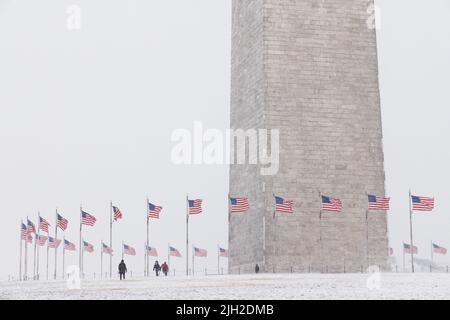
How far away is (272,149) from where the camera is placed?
5691cm

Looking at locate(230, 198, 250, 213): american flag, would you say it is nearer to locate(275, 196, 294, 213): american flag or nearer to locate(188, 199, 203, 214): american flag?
locate(275, 196, 294, 213): american flag

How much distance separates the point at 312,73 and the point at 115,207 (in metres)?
15.6

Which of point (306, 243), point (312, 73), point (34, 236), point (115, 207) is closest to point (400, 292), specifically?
point (306, 243)

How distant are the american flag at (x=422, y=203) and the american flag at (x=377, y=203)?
225 centimetres

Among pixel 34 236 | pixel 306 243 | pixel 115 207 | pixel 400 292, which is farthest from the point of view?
pixel 34 236

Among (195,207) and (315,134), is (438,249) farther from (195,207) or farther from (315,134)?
(195,207)

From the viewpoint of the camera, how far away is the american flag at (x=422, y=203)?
171ft

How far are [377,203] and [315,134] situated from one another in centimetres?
622

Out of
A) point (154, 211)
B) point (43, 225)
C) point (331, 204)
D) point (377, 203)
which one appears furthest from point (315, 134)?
point (43, 225)

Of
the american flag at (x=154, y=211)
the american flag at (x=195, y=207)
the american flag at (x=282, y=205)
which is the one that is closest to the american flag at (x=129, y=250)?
the american flag at (x=154, y=211)

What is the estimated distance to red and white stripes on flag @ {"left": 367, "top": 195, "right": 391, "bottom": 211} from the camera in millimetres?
53375

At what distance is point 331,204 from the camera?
54.7 m

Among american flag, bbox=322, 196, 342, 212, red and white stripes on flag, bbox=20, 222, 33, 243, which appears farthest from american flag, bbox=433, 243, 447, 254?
red and white stripes on flag, bbox=20, 222, 33, 243
